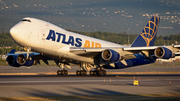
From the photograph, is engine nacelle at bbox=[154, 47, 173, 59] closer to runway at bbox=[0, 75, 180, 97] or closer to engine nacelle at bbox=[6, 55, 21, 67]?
runway at bbox=[0, 75, 180, 97]

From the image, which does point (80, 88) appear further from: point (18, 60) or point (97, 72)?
point (18, 60)

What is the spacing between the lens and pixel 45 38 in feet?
107

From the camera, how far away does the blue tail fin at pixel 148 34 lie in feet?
151

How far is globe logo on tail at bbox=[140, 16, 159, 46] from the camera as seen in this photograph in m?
46.8

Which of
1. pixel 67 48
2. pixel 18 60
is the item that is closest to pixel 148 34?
pixel 67 48

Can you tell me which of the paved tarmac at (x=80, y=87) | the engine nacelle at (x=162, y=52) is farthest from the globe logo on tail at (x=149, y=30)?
the paved tarmac at (x=80, y=87)

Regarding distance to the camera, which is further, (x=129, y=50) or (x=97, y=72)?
(x=97, y=72)

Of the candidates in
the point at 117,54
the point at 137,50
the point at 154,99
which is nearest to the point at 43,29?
the point at 117,54

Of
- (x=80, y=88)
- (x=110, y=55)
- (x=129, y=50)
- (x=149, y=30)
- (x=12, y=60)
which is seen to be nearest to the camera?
(x=80, y=88)

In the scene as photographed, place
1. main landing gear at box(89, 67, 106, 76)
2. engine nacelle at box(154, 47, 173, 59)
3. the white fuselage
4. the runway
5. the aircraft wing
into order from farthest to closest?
main landing gear at box(89, 67, 106, 76), the aircraft wing, engine nacelle at box(154, 47, 173, 59), the white fuselage, the runway

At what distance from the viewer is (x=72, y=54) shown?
35188 mm

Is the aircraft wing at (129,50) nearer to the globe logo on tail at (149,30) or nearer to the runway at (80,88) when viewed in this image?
the runway at (80,88)

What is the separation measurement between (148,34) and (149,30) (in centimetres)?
73

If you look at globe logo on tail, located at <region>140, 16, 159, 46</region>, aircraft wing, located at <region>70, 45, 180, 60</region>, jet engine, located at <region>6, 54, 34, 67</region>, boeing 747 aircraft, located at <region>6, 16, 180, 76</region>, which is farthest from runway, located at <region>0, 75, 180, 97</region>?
globe logo on tail, located at <region>140, 16, 159, 46</region>
